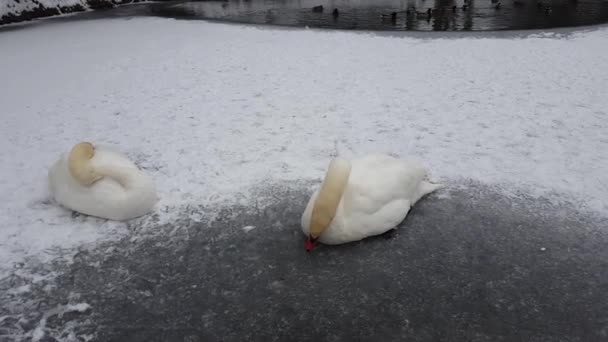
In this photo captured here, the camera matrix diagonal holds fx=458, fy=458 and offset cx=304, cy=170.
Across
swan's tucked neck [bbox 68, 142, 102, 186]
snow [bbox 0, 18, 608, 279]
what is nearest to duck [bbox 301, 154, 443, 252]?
snow [bbox 0, 18, 608, 279]

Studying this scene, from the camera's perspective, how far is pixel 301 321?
3760mm

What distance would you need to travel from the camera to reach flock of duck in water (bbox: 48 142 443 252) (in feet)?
14.6

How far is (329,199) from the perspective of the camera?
434 cm

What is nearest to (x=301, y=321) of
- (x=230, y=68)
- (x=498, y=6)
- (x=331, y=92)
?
(x=331, y=92)

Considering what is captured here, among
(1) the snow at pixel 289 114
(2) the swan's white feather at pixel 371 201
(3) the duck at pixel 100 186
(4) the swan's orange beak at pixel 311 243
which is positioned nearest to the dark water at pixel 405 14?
(1) the snow at pixel 289 114

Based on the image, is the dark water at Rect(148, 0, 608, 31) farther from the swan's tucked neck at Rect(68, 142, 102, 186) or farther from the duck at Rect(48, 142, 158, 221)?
the swan's tucked neck at Rect(68, 142, 102, 186)

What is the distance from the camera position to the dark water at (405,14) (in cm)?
1645

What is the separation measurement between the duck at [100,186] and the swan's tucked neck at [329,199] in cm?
206

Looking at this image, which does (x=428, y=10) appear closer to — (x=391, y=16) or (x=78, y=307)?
(x=391, y=16)

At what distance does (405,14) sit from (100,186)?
16686 mm

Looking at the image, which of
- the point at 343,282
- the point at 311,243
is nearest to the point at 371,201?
the point at 311,243

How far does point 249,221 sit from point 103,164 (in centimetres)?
170

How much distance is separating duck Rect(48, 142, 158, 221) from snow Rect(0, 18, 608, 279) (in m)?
0.17

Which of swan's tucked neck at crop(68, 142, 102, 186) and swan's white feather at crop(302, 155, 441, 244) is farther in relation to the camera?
swan's tucked neck at crop(68, 142, 102, 186)
